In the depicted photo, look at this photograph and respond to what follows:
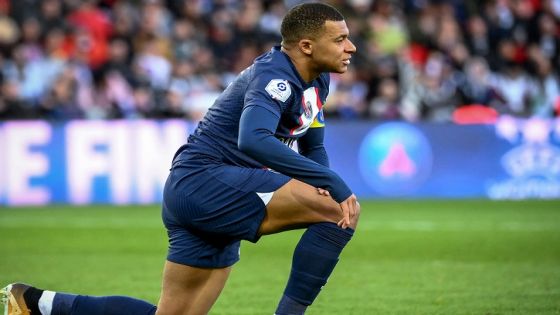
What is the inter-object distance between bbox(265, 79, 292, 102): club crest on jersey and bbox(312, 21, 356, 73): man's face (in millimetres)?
283

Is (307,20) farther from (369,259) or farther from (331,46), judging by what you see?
(369,259)

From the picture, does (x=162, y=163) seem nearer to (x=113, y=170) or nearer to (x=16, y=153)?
(x=113, y=170)

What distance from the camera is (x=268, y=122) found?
4828 millimetres

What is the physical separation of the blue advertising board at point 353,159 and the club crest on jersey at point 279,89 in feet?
34.2

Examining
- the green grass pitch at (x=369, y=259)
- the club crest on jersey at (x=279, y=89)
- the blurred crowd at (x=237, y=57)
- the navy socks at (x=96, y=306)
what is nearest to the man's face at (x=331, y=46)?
the club crest on jersey at (x=279, y=89)

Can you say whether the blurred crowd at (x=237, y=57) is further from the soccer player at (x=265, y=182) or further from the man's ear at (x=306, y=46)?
the man's ear at (x=306, y=46)

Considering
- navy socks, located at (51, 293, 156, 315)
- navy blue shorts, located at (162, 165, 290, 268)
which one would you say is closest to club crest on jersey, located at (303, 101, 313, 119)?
navy blue shorts, located at (162, 165, 290, 268)

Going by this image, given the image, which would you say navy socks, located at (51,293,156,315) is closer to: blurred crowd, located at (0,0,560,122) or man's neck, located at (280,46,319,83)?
man's neck, located at (280,46,319,83)

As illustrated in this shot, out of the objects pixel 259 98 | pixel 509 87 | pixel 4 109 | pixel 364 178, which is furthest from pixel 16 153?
pixel 259 98

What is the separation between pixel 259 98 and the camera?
4.89m

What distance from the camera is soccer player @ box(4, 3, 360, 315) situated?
16.0ft

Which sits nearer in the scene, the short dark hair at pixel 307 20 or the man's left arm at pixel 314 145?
the short dark hair at pixel 307 20

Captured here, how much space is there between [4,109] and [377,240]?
653cm

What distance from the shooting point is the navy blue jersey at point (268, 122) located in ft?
15.8
